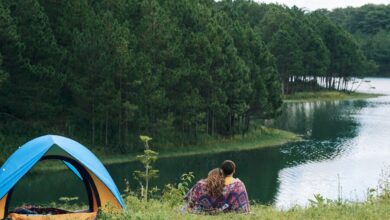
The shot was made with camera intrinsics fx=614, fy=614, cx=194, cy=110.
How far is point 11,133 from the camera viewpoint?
35031 mm

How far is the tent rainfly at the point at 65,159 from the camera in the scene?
1089 cm

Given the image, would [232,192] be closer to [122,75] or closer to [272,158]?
[122,75]

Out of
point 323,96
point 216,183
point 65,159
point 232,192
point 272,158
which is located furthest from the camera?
point 323,96

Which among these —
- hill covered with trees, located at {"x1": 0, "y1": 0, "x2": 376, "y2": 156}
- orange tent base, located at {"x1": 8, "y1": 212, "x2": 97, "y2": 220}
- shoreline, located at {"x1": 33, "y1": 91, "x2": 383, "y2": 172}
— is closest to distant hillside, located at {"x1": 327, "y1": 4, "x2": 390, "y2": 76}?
shoreline, located at {"x1": 33, "y1": 91, "x2": 383, "y2": 172}

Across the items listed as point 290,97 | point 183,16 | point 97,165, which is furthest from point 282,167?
point 290,97

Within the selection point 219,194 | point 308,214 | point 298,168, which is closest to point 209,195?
point 219,194

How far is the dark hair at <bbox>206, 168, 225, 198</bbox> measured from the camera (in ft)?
33.0

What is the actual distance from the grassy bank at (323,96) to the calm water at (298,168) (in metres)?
24.1

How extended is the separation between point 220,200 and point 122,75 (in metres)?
26.4

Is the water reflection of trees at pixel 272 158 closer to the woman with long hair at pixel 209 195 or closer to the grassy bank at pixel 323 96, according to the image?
the woman with long hair at pixel 209 195

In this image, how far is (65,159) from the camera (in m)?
11.9

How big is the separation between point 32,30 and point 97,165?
22.7 meters

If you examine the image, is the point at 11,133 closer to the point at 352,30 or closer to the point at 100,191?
the point at 100,191

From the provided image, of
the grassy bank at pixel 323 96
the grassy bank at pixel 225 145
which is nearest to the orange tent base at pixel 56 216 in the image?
the grassy bank at pixel 225 145
